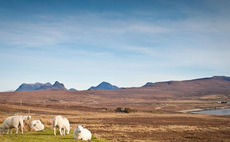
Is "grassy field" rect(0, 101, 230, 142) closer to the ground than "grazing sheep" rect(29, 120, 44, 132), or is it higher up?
closer to the ground

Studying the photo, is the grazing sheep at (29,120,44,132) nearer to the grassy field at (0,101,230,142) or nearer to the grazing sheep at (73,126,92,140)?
the grassy field at (0,101,230,142)

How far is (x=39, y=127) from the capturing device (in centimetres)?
2000

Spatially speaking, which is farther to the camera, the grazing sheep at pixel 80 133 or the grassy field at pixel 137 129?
the grassy field at pixel 137 129

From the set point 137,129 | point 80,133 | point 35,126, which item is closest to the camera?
point 80,133

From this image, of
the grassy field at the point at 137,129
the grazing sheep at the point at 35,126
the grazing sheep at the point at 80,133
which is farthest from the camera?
the grazing sheep at the point at 35,126

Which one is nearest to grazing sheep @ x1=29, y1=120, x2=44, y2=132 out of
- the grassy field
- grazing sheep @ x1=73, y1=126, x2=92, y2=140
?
the grassy field

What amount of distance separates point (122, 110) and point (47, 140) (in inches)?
2866

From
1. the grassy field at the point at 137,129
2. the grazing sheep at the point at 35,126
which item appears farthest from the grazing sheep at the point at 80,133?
the grazing sheep at the point at 35,126

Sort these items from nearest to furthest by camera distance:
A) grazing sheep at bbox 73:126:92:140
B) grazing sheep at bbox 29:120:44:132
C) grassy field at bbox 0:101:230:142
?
grazing sheep at bbox 73:126:92:140 → grassy field at bbox 0:101:230:142 → grazing sheep at bbox 29:120:44:132

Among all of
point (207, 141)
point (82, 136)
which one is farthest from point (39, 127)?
point (207, 141)

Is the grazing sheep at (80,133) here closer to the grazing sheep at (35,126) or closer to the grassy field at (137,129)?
the grassy field at (137,129)

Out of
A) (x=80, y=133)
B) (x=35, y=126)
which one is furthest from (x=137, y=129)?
(x=80, y=133)

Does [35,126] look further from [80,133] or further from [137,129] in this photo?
[137,129]

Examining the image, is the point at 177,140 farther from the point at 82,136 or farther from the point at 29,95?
the point at 29,95
